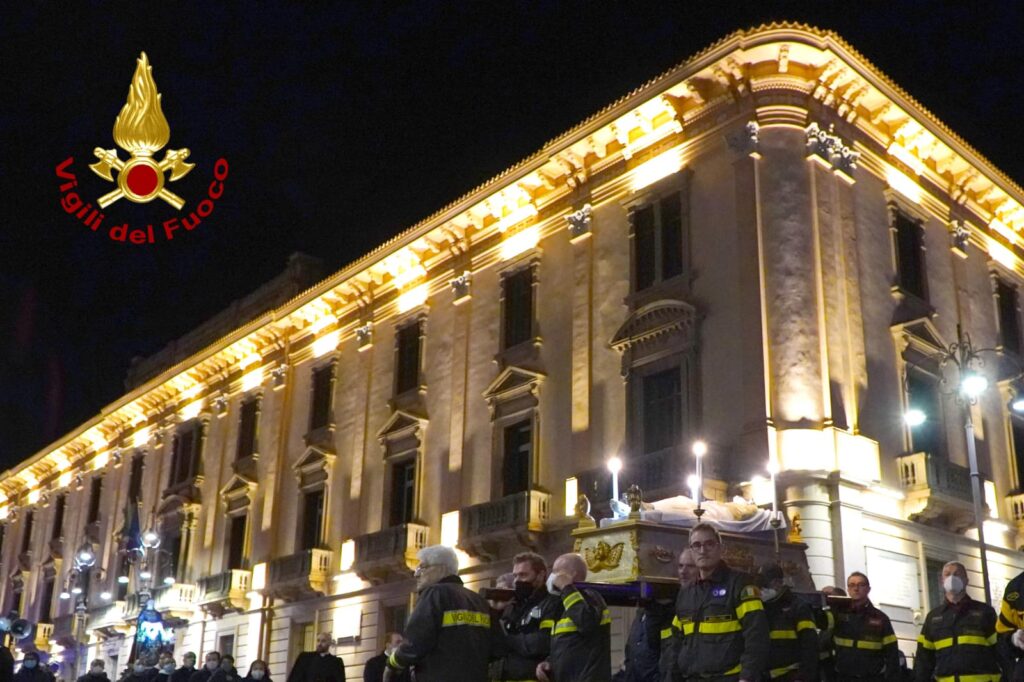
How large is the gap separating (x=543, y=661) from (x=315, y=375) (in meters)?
25.1

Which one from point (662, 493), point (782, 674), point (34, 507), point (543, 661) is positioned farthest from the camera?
point (34, 507)

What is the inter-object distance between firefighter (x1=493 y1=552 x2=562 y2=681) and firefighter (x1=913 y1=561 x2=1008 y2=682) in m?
3.47

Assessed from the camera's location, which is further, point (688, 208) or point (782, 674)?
point (688, 208)

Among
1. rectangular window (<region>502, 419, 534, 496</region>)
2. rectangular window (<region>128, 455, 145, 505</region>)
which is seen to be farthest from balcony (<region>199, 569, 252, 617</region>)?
rectangular window (<region>502, 419, 534, 496</region>)

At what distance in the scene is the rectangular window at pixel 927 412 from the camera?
21297mm

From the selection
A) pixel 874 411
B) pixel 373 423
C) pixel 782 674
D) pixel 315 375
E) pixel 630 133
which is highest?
pixel 630 133

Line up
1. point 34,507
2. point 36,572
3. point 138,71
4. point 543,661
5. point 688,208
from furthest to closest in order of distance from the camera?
point 34,507
point 36,572
point 688,208
point 138,71
point 543,661

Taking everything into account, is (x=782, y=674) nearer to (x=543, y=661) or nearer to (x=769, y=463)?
(x=543, y=661)

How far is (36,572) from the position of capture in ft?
158

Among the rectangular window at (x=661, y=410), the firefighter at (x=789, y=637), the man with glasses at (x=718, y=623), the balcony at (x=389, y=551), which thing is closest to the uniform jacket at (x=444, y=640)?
→ the man with glasses at (x=718, y=623)

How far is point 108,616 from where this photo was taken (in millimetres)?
38125

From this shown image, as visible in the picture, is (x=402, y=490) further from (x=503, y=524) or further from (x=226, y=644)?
(x=226, y=644)

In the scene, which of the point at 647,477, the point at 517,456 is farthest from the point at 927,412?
the point at 517,456

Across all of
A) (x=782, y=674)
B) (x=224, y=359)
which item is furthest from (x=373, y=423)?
(x=782, y=674)
